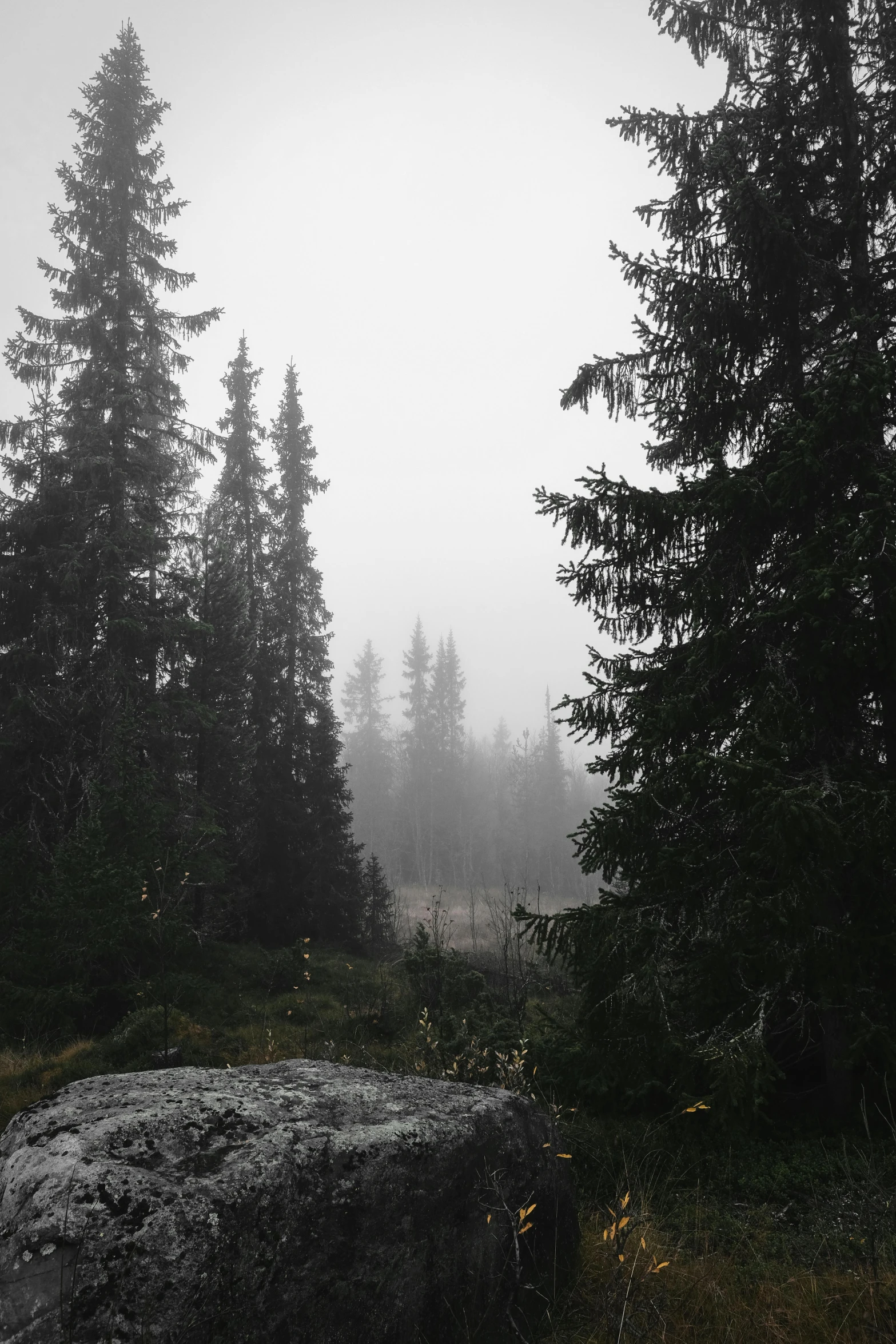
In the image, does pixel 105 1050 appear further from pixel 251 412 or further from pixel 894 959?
pixel 251 412

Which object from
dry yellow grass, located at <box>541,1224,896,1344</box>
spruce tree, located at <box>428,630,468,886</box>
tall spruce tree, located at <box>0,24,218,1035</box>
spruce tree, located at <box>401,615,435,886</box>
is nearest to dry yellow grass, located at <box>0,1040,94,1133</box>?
tall spruce tree, located at <box>0,24,218,1035</box>

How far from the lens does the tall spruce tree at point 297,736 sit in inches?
672

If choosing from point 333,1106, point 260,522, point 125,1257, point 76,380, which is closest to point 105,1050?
point 333,1106

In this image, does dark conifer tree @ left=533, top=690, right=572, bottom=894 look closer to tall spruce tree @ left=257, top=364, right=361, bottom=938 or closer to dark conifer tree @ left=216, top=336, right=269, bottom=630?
tall spruce tree @ left=257, top=364, right=361, bottom=938

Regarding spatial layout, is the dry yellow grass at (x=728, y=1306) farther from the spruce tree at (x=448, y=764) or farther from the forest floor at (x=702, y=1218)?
the spruce tree at (x=448, y=764)

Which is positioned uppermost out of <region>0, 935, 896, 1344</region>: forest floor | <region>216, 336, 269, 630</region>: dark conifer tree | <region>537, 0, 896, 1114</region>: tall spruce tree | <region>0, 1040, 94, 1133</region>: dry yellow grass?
<region>216, 336, 269, 630</region>: dark conifer tree

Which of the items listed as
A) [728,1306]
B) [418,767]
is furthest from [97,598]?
[418,767]

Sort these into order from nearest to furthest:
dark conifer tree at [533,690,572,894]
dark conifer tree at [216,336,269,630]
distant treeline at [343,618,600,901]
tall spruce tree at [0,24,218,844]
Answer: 1. tall spruce tree at [0,24,218,844]
2. dark conifer tree at [216,336,269,630]
3. distant treeline at [343,618,600,901]
4. dark conifer tree at [533,690,572,894]

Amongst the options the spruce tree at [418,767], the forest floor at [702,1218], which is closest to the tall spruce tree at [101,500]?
the forest floor at [702,1218]

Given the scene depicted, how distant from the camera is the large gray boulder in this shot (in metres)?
1.99

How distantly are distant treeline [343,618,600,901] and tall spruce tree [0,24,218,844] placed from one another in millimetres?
32063

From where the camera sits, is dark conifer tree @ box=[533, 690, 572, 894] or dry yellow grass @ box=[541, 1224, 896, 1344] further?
dark conifer tree @ box=[533, 690, 572, 894]

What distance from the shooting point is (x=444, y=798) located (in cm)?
5212

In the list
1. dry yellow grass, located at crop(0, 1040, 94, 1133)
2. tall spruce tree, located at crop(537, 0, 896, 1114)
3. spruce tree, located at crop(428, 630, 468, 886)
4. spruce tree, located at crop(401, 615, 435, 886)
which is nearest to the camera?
tall spruce tree, located at crop(537, 0, 896, 1114)
